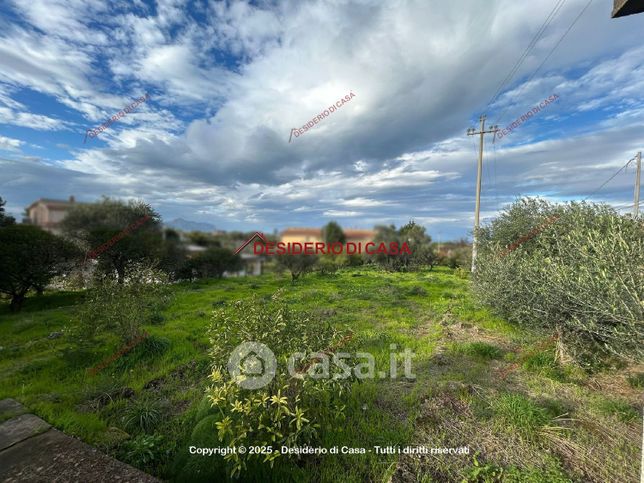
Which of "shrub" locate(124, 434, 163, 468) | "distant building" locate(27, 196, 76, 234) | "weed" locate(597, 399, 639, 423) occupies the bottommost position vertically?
"shrub" locate(124, 434, 163, 468)

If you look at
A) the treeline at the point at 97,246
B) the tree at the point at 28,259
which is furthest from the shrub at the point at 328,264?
the tree at the point at 28,259

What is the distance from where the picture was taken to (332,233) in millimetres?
9766

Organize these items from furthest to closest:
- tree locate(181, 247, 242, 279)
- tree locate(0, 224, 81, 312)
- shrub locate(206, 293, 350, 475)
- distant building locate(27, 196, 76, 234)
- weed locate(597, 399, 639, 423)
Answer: tree locate(181, 247, 242, 279), tree locate(0, 224, 81, 312), distant building locate(27, 196, 76, 234), weed locate(597, 399, 639, 423), shrub locate(206, 293, 350, 475)

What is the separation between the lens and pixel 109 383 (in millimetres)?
4992

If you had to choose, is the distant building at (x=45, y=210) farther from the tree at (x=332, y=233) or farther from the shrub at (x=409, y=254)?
the shrub at (x=409, y=254)

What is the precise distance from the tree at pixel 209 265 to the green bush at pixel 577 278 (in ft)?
40.8

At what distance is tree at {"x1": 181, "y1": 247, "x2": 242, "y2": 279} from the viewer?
1595 cm

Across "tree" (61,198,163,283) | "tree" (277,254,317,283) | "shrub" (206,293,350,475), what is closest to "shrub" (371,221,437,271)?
"tree" (277,254,317,283)

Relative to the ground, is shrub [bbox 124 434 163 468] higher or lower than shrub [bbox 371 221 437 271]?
lower

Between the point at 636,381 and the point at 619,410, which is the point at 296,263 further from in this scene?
the point at 619,410

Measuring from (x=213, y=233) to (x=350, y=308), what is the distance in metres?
5.75

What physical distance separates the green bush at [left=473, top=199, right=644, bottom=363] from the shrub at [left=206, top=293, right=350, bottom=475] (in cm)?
389

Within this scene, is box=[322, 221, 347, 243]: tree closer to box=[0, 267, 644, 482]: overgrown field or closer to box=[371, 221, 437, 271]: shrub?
box=[0, 267, 644, 482]: overgrown field

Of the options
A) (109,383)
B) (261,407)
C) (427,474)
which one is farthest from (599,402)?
(109,383)
